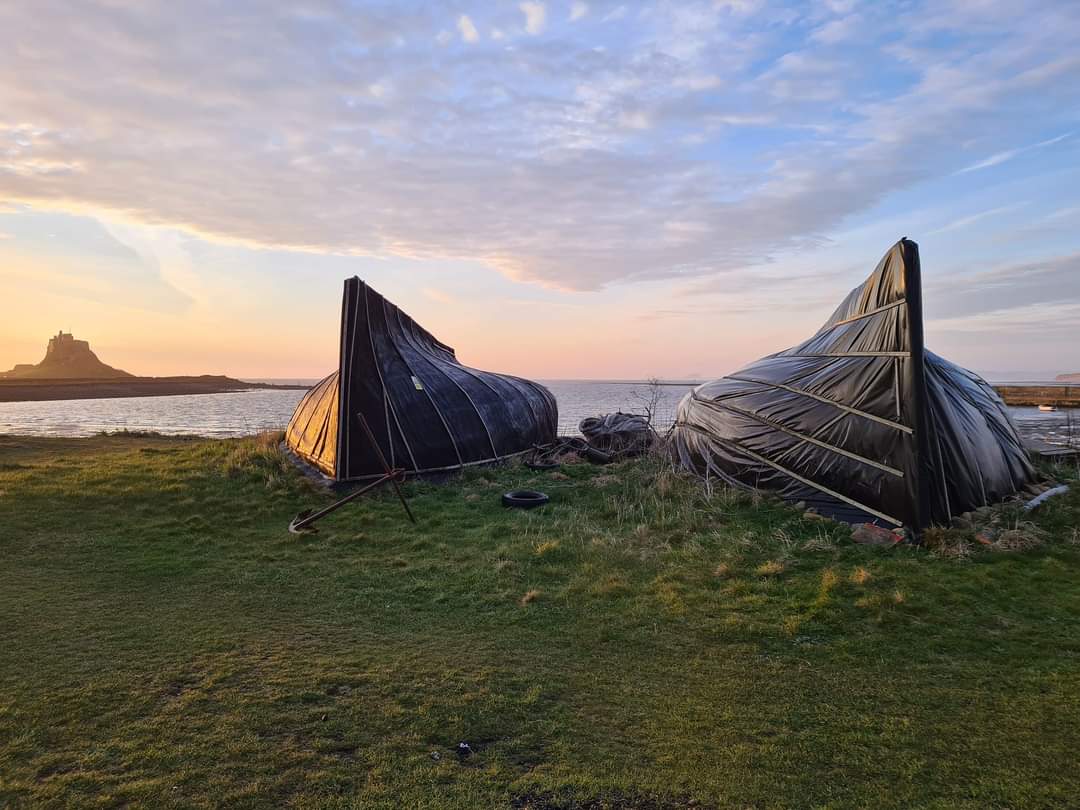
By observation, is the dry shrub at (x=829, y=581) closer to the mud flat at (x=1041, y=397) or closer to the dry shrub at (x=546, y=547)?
the dry shrub at (x=546, y=547)

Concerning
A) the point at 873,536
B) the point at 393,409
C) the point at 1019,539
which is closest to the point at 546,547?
the point at 873,536

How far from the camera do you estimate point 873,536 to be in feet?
30.3

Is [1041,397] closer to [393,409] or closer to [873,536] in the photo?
[873,536]

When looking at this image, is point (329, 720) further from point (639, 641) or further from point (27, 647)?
point (27, 647)

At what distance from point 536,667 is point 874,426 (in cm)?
759

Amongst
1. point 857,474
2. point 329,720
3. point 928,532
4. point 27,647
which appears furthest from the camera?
point 857,474

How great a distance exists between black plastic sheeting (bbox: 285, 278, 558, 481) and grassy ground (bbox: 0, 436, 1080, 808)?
3.95m

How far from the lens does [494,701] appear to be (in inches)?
193

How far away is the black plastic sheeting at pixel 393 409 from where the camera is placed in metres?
14.3

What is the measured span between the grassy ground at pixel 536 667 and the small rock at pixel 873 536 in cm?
22

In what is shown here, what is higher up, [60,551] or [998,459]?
[998,459]

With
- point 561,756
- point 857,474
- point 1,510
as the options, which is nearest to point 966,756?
point 561,756

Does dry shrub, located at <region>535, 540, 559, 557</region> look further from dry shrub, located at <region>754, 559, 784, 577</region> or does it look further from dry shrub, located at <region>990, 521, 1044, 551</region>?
dry shrub, located at <region>990, 521, 1044, 551</region>

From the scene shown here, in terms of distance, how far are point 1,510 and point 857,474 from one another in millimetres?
15250
